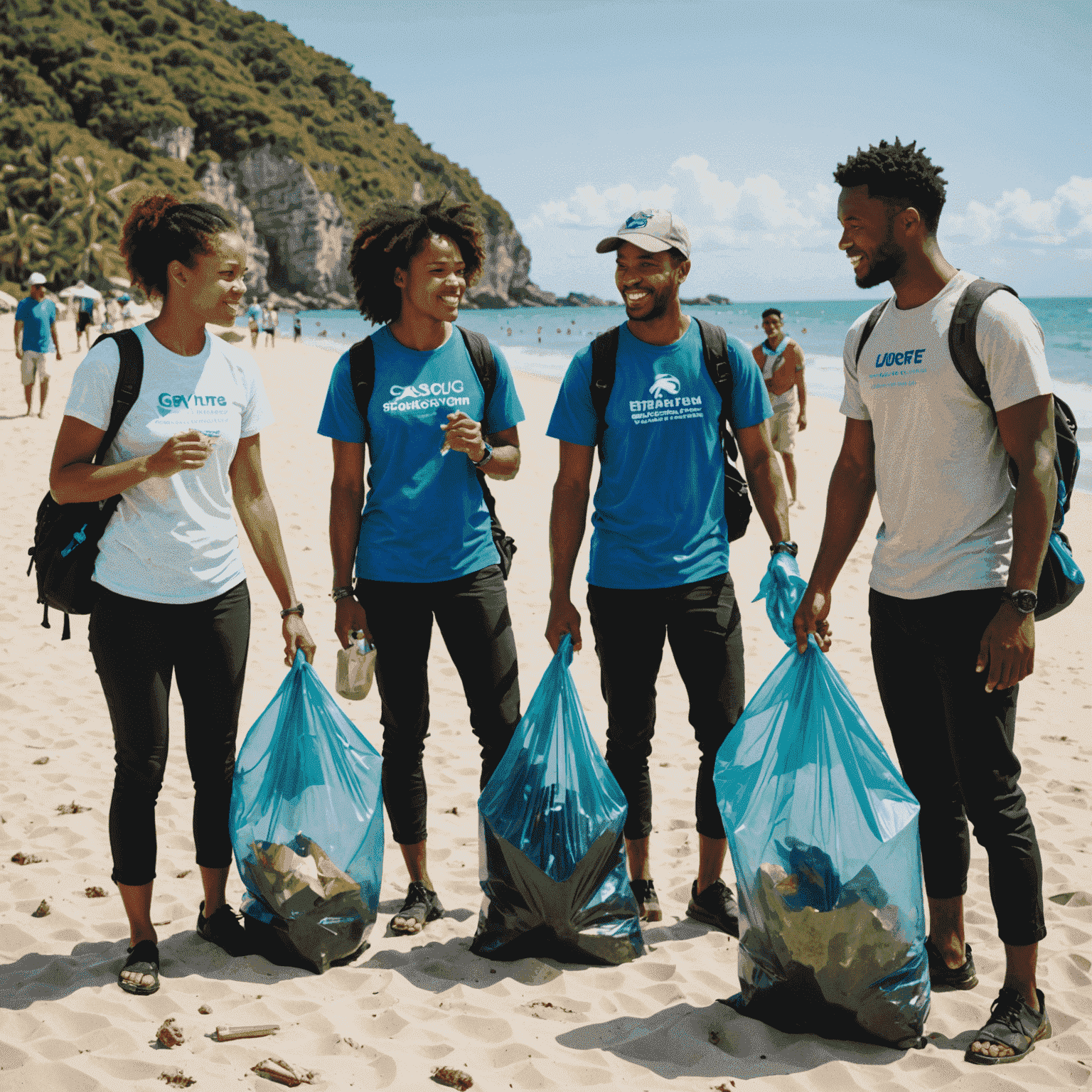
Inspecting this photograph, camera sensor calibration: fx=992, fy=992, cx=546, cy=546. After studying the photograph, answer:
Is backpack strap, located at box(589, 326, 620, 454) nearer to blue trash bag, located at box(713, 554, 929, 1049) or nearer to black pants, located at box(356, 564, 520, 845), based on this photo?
black pants, located at box(356, 564, 520, 845)

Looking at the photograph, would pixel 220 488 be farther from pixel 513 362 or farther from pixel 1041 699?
pixel 513 362

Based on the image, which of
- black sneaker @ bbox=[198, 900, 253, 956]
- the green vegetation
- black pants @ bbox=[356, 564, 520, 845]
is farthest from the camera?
the green vegetation

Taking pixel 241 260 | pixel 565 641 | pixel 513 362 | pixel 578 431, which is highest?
pixel 513 362

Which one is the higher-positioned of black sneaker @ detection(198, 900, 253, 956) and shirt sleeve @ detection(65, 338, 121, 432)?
shirt sleeve @ detection(65, 338, 121, 432)

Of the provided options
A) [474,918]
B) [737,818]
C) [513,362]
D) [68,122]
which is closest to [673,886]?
[474,918]

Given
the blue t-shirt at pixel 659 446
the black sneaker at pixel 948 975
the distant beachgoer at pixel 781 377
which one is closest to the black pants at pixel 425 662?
the blue t-shirt at pixel 659 446

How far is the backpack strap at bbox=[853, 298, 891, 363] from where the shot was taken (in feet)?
7.54

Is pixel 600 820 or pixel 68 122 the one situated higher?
pixel 68 122

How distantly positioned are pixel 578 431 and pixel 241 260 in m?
0.97

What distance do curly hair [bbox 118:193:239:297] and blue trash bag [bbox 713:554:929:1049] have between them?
177 cm

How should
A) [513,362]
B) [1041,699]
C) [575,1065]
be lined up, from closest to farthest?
[575,1065] → [1041,699] → [513,362]

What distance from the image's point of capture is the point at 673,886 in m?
3.04

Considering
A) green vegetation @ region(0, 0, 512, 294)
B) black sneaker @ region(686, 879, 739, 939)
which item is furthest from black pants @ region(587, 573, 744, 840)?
green vegetation @ region(0, 0, 512, 294)

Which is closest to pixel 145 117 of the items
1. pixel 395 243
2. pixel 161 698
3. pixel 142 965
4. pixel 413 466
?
pixel 395 243
